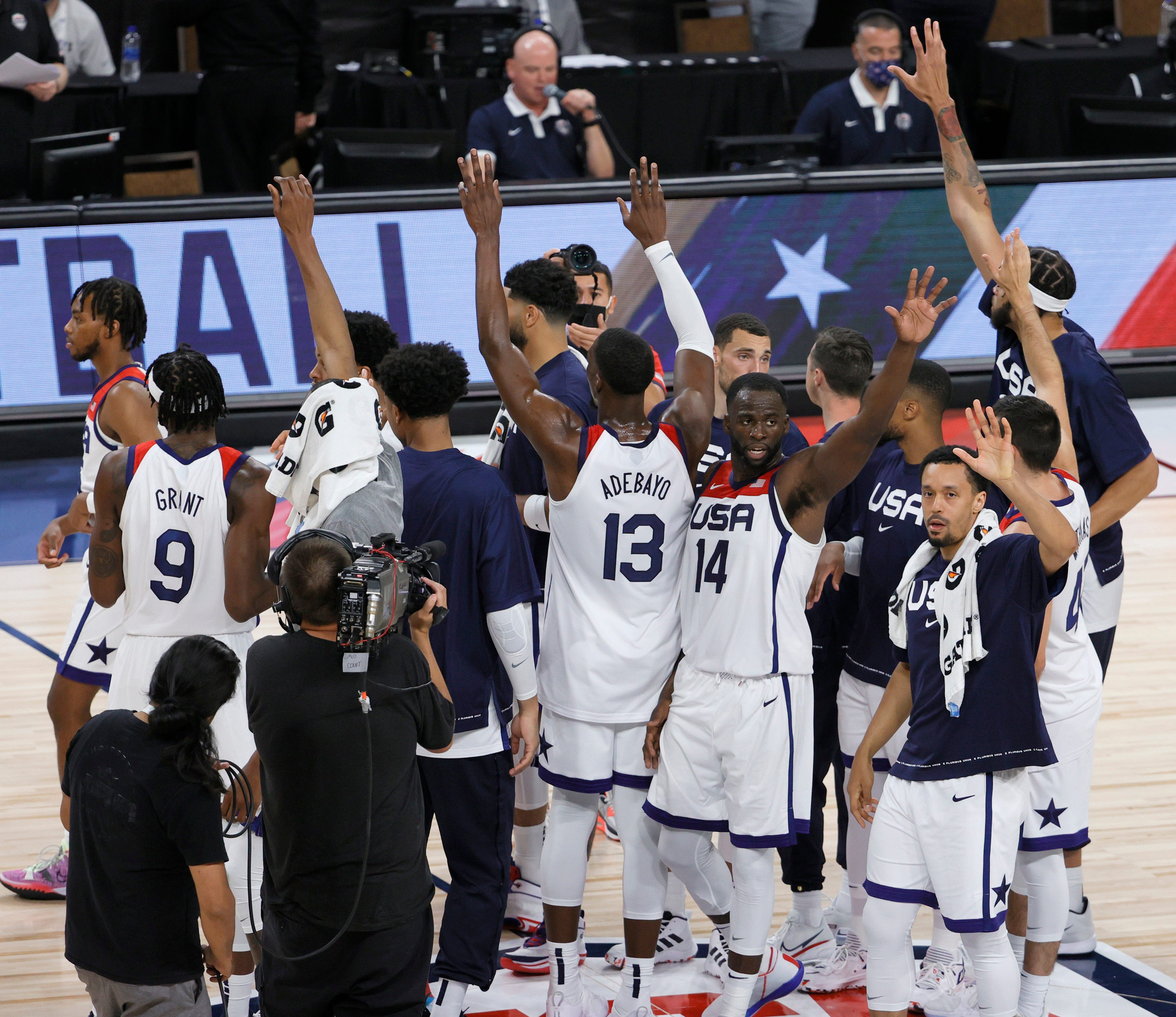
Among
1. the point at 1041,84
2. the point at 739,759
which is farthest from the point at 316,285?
the point at 1041,84

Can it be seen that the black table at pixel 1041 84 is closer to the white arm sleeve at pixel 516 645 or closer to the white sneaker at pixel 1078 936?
the white sneaker at pixel 1078 936

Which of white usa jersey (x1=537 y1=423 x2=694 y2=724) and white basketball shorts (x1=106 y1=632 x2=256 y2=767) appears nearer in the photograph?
white usa jersey (x1=537 y1=423 x2=694 y2=724)

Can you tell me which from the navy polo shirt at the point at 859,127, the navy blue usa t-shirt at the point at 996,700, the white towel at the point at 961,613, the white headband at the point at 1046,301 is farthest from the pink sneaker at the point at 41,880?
the navy polo shirt at the point at 859,127

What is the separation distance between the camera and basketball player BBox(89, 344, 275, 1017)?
14.6 ft

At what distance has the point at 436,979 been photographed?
14.5 ft

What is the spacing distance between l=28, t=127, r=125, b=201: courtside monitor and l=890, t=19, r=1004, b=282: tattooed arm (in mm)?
6478

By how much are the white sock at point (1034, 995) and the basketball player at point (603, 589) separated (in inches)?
41.1

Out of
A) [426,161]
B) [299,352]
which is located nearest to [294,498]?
[299,352]

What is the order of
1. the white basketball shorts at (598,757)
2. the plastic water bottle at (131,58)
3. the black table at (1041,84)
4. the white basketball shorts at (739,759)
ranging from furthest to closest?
A: 1. the black table at (1041,84)
2. the plastic water bottle at (131,58)
3. the white basketball shorts at (598,757)
4. the white basketball shorts at (739,759)

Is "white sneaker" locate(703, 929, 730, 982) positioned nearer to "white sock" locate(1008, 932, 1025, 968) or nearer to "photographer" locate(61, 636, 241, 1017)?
"white sock" locate(1008, 932, 1025, 968)

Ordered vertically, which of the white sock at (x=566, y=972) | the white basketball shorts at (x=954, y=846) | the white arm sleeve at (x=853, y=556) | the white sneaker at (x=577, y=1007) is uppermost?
the white arm sleeve at (x=853, y=556)

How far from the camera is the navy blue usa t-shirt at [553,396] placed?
16.7ft

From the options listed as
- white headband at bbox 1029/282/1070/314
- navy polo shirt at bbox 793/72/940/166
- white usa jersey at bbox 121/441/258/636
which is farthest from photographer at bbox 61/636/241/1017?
navy polo shirt at bbox 793/72/940/166

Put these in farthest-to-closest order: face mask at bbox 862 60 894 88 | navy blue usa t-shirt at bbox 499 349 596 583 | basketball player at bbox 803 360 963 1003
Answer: face mask at bbox 862 60 894 88 < navy blue usa t-shirt at bbox 499 349 596 583 < basketball player at bbox 803 360 963 1003
